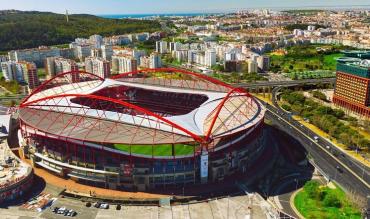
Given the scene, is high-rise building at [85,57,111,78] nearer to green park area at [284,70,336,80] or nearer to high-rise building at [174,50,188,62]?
high-rise building at [174,50,188,62]

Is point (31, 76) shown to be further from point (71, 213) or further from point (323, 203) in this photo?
point (323, 203)

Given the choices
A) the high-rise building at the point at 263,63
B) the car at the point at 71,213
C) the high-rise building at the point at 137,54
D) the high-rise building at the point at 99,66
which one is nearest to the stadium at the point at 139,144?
the car at the point at 71,213

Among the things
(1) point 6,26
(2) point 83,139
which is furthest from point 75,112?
(1) point 6,26

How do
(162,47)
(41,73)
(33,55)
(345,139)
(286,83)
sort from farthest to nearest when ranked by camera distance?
1. (162,47)
2. (33,55)
3. (41,73)
4. (286,83)
5. (345,139)

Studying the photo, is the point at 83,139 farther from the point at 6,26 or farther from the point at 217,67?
the point at 6,26

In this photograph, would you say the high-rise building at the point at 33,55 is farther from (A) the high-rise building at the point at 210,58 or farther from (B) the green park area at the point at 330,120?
(B) the green park area at the point at 330,120

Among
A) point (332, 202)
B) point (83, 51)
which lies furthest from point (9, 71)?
point (332, 202)
